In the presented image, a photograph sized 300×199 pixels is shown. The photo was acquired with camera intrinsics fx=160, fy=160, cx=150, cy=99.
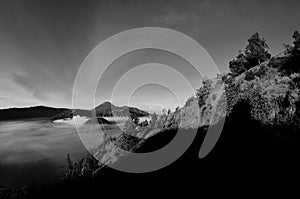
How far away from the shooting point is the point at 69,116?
438ft

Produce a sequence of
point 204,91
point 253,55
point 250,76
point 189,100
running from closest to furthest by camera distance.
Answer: point 250,76, point 253,55, point 204,91, point 189,100

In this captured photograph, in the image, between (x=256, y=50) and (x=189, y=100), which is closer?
(x=256, y=50)

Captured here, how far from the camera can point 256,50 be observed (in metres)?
37.7

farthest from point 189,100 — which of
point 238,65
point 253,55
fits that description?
point 253,55

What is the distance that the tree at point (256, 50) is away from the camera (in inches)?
1469

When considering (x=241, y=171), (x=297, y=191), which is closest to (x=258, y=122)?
(x=241, y=171)

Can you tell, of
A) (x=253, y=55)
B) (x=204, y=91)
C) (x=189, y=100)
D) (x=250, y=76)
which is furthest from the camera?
(x=189, y=100)

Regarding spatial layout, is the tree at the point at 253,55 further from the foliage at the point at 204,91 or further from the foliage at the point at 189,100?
the foliage at the point at 189,100

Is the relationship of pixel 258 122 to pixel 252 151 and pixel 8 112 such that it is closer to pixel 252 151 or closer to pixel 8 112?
pixel 252 151

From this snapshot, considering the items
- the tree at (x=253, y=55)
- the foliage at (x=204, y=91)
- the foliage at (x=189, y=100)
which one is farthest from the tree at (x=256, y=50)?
the foliage at (x=189, y=100)

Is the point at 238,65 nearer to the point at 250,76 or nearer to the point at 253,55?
the point at 253,55

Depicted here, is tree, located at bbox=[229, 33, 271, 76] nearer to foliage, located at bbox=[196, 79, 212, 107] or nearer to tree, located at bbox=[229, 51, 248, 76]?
tree, located at bbox=[229, 51, 248, 76]

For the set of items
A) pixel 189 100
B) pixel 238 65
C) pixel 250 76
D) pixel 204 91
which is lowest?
pixel 189 100

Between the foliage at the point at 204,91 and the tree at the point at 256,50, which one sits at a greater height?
the tree at the point at 256,50
